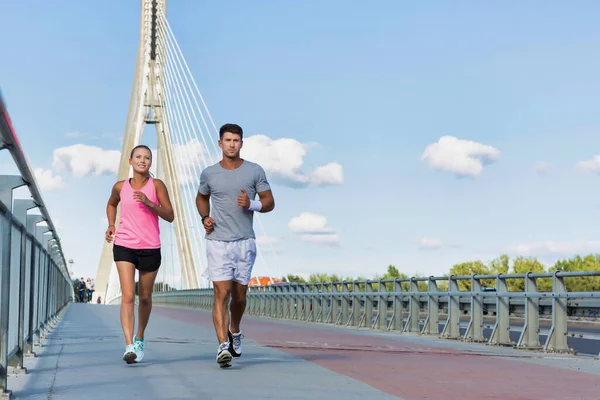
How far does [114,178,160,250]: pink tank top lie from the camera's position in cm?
843

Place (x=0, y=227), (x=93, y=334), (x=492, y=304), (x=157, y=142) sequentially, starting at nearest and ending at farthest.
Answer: (x=0, y=227) < (x=93, y=334) < (x=492, y=304) < (x=157, y=142)

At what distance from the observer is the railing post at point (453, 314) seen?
16.3 metres

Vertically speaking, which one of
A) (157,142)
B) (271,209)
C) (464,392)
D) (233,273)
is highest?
(157,142)

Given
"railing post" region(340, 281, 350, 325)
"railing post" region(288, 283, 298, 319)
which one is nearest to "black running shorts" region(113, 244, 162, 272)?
"railing post" region(340, 281, 350, 325)

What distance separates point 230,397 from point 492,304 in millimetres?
9753

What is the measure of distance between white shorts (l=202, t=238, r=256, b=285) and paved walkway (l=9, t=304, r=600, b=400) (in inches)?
27.6

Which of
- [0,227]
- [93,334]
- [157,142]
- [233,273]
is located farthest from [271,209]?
[157,142]

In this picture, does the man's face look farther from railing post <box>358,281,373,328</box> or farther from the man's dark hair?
railing post <box>358,281,373,328</box>

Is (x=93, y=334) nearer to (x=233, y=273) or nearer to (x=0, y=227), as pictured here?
(x=233, y=273)

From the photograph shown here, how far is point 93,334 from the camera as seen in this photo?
42.9 feet

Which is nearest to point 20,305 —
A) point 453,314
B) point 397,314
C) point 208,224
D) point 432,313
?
point 208,224

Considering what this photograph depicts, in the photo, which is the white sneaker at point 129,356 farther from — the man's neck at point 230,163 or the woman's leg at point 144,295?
the man's neck at point 230,163

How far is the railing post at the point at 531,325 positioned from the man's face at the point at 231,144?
624 centimetres

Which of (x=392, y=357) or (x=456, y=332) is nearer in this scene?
(x=392, y=357)
